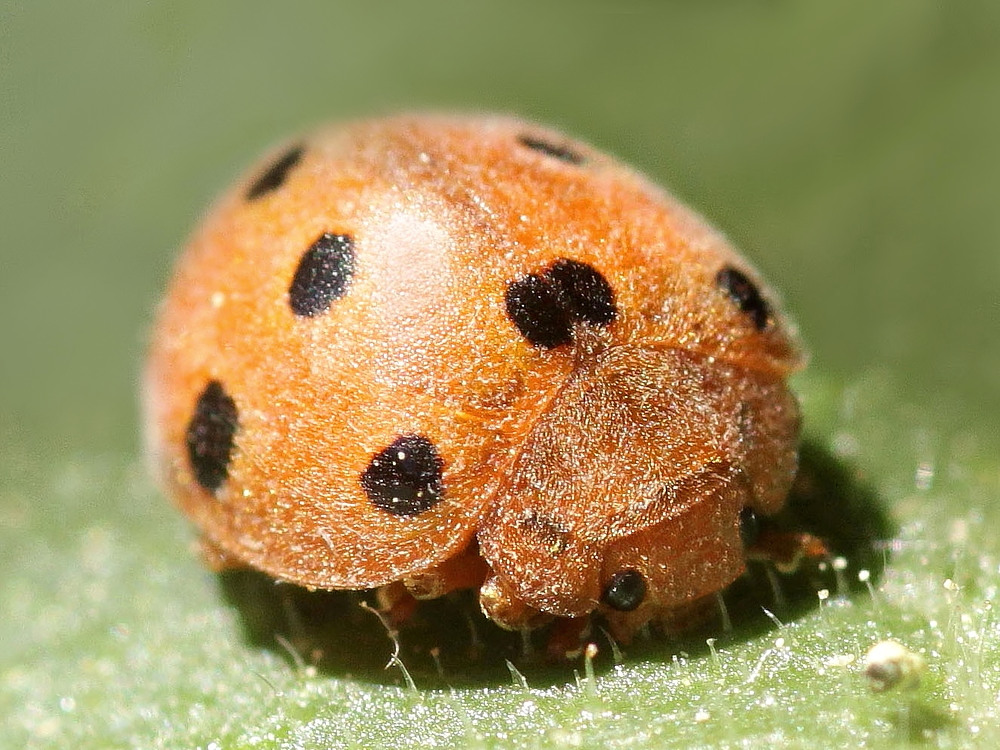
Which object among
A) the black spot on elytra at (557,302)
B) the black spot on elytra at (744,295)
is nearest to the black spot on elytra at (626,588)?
the black spot on elytra at (557,302)

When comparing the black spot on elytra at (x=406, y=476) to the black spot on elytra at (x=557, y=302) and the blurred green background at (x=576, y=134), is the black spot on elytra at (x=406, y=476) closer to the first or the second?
the black spot on elytra at (x=557, y=302)

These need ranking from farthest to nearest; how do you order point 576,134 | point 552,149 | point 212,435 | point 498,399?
point 576,134 < point 552,149 < point 212,435 < point 498,399

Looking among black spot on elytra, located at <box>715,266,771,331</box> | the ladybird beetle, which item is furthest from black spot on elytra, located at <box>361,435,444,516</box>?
black spot on elytra, located at <box>715,266,771,331</box>

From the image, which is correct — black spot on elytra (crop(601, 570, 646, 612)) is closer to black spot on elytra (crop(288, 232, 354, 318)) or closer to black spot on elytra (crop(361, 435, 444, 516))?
black spot on elytra (crop(361, 435, 444, 516))

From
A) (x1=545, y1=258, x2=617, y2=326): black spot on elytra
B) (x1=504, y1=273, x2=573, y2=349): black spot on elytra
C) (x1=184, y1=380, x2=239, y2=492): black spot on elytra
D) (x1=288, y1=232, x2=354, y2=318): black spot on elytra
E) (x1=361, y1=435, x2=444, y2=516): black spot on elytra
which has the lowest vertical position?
(x1=184, y1=380, x2=239, y2=492): black spot on elytra

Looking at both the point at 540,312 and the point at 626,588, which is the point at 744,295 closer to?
the point at 540,312

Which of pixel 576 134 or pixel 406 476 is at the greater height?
pixel 576 134

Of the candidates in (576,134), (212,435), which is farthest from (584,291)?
(576,134)
